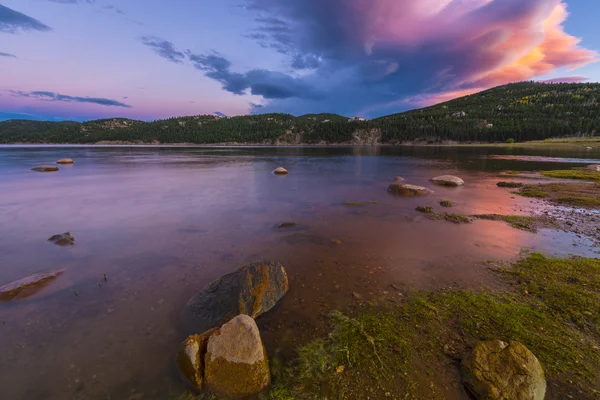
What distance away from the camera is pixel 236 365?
548 centimetres

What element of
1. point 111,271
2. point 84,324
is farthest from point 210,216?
point 84,324

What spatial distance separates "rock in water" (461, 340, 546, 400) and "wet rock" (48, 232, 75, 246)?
17335 mm

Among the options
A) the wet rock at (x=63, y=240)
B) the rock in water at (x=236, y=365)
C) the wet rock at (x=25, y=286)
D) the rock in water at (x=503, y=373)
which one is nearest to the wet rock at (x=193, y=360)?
the rock in water at (x=236, y=365)

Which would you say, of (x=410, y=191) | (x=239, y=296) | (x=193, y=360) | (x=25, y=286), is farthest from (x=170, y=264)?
(x=410, y=191)

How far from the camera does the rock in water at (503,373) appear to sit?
4879 mm

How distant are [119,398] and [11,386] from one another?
8.17 ft

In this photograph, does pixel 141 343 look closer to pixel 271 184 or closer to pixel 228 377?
pixel 228 377

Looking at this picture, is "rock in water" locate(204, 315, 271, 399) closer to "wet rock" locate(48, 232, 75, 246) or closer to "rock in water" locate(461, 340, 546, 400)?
"rock in water" locate(461, 340, 546, 400)

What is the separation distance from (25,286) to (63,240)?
16.8ft

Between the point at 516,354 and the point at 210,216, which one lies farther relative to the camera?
the point at 210,216

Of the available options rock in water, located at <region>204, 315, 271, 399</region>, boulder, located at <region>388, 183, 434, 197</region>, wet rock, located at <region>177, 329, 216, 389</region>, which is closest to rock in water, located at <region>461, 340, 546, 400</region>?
rock in water, located at <region>204, 315, 271, 399</region>

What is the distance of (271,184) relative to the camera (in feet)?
110

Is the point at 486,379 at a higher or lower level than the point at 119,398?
higher

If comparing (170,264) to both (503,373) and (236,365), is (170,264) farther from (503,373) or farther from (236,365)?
(503,373)
